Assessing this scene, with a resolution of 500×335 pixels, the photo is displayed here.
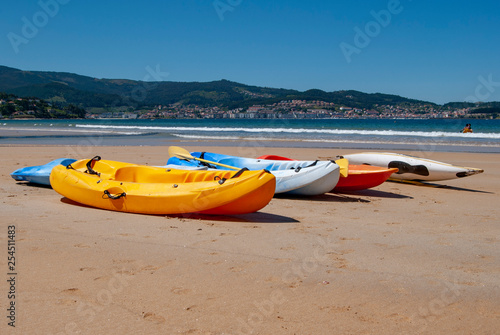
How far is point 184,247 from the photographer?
4434mm

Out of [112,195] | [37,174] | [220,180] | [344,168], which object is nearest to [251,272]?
[220,180]

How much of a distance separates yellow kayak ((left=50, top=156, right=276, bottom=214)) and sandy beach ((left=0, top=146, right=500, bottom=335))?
0.57 ft

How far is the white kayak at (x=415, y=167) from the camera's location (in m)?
8.68

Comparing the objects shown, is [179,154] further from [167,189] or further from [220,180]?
[220,180]

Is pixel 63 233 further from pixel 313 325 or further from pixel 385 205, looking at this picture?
pixel 385 205

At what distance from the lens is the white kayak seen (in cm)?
868

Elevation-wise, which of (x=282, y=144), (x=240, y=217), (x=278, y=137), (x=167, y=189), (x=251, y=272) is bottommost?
(x=278, y=137)

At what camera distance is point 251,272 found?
378cm

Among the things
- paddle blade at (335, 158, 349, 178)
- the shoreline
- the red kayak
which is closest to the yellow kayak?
paddle blade at (335, 158, 349, 178)

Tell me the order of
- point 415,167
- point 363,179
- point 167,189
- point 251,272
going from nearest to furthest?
point 251,272 < point 167,189 < point 363,179 < point 415,167

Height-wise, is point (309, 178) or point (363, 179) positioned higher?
point (309, 178)

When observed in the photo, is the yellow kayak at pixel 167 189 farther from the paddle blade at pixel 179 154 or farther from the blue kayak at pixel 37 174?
the paddle blade at pixel 179 154

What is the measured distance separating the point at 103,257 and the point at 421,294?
2.74 metres

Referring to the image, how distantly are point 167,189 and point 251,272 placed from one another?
2403 millimetres
